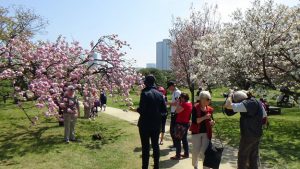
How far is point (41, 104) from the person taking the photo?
10391 millimetres

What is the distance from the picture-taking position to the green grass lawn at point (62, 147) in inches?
354

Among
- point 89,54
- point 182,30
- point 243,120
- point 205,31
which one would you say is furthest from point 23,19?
point 243,120

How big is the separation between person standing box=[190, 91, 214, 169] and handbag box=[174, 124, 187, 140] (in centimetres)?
150

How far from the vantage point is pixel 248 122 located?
6.35m

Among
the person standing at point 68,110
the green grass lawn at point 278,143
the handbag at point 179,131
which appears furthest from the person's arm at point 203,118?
the person standing at point 68,110

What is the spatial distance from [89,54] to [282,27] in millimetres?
8015

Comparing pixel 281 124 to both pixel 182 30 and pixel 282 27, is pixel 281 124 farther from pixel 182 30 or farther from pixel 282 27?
pixel 182 30

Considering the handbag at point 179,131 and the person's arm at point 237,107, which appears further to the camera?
the handbag at point 179,131

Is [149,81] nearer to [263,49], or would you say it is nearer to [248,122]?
[248,122]

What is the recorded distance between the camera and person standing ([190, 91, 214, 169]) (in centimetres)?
705

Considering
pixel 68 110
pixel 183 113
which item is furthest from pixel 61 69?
pixel 183 113

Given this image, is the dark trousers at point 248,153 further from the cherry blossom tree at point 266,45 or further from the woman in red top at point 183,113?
the cherry blossom tree at point 266,45

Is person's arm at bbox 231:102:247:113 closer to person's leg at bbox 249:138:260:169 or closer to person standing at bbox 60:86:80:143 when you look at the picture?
person's leg at bbox 249:138:260:169

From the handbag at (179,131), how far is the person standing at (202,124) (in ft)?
4.92
